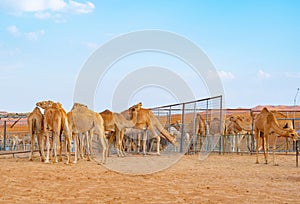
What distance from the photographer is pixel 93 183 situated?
9.43 meters

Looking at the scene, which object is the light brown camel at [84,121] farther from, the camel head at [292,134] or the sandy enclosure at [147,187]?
the camel head at [292,134]

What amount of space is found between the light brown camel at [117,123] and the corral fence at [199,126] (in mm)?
3945

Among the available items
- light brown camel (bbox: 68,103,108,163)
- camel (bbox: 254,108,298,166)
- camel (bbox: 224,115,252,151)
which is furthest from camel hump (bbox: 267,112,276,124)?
camel (bbox: 224,115,252,151)

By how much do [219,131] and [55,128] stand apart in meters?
10.8

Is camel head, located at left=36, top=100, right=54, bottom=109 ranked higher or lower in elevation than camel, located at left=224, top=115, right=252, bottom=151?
higher

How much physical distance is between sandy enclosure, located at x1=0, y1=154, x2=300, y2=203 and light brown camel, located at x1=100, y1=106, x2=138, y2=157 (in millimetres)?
6215

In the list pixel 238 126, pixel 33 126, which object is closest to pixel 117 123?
pixel 33 126

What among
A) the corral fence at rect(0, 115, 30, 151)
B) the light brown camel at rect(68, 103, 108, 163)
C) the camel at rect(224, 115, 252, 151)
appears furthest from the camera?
the camel at rect(224, 115, 252, 151)

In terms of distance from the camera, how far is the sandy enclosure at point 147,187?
7.43 metres

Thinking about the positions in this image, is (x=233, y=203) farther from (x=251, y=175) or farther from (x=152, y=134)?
(x=152, y=134)

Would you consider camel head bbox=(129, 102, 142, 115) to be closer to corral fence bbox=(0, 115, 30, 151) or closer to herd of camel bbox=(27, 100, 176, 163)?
herd of camel bbox=(27, 100, 176, 163)

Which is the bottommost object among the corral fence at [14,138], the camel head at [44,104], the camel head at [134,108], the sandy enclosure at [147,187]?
the sandy enclosure at [147,187]

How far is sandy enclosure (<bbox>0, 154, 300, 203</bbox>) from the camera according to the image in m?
7.43

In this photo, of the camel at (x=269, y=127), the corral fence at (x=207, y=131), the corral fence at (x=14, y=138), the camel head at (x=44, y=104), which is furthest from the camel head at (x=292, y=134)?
the corral fence at (x=14, y=138)
